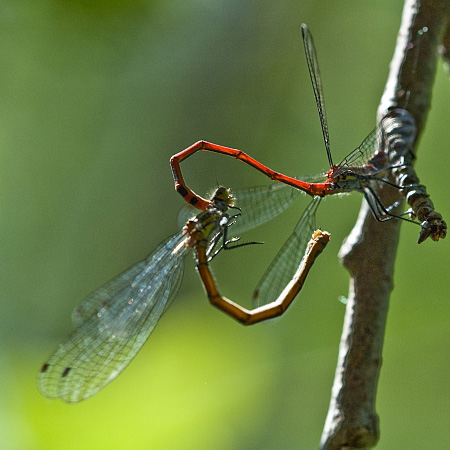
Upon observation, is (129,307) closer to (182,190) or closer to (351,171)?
(182,190)

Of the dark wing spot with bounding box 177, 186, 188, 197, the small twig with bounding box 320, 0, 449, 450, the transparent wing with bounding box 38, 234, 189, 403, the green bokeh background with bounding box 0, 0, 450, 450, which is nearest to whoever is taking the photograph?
the small twig with bounding box 320, 0, 449, 450

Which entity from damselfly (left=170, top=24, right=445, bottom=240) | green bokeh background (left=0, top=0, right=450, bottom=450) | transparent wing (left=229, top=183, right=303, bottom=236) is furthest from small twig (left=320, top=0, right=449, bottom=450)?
A: green bokeh background (left=0, top=0, right=450, bottom=450)

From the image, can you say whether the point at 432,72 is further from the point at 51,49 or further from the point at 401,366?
the point at 51,49

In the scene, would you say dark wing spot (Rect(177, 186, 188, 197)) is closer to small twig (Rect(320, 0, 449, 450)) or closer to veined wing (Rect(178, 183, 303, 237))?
veined wing (Rect(178, 183, 303, 237))

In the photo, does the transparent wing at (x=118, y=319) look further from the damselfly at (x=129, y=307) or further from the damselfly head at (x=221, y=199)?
the damselfly head at (x=221, y=199)

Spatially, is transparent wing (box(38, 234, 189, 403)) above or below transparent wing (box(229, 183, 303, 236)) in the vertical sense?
below

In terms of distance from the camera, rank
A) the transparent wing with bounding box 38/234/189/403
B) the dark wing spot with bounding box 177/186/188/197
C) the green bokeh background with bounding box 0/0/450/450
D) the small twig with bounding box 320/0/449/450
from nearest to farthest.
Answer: the small twig with bounding box 320/0/449/450 < the dark wing spot with bounding box 177/186/188/197 < the transparent wing with bounding box 38/234/189/403 < the green bokeh background with bounding box 0/0/450/450
